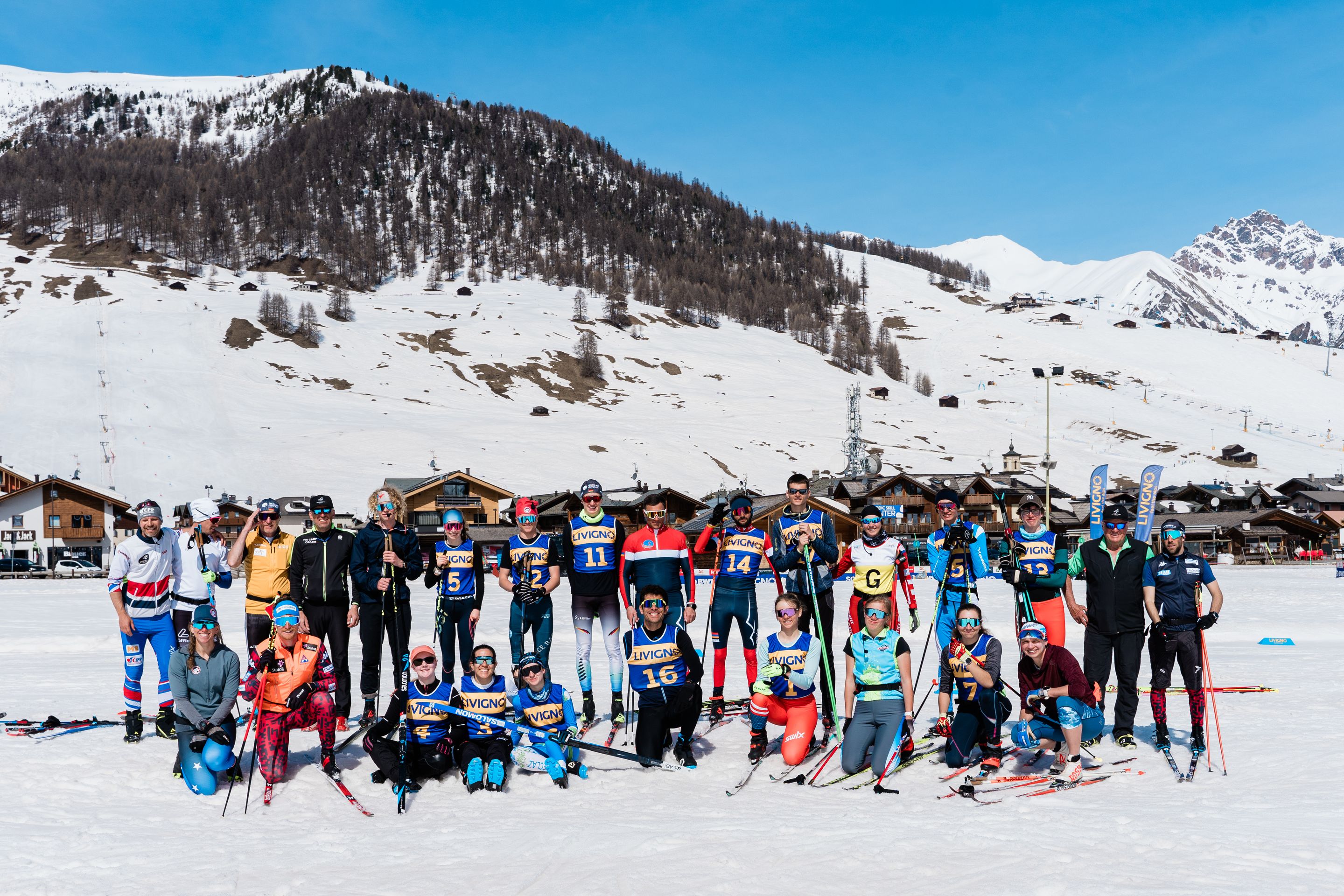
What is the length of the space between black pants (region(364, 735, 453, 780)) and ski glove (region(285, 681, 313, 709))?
587mm

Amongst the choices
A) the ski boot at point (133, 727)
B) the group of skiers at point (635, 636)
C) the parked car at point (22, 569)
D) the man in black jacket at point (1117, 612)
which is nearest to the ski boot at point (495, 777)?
the group of skiers at point (635, 636)

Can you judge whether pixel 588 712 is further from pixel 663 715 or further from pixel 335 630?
pixel 335 630

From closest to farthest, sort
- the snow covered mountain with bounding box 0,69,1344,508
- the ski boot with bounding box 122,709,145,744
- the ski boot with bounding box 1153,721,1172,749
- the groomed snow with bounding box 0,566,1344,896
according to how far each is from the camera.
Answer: the groomed snow with bounding box 0,566,1344,896 < the ski boot with bounding box 1153,721,1172,749 < the ski boot with bounding box 122,709,145,744 < the snow covered mountain with bounding box 0,69,1344,508

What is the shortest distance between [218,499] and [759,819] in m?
64.8

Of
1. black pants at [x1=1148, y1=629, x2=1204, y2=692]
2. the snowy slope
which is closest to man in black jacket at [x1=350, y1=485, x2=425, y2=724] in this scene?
black pants at [x1=1148, y1=629, x2=1204, y2=692]

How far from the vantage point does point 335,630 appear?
28.9 ft

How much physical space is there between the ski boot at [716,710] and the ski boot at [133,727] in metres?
5.42

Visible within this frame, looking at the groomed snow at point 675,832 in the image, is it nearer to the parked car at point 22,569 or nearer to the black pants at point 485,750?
the black pants at point 485,750

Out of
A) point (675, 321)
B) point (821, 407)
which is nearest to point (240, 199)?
point (675, 321)

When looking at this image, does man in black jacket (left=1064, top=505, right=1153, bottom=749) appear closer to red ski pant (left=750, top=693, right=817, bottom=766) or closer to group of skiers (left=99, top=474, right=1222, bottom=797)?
group of skiers (left=99, top=474, right=1222, bottom=797)

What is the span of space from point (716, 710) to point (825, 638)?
1429 millimetres

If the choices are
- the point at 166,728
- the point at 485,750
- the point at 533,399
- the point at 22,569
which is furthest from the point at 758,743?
the point at 533,399

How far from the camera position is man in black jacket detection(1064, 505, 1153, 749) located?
8.59 m

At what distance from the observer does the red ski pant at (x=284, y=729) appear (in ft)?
24.1
